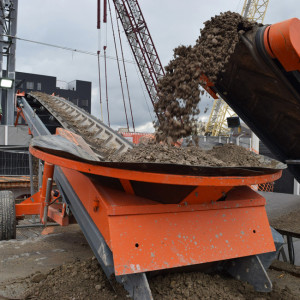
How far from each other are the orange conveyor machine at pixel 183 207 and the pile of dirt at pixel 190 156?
142 mm

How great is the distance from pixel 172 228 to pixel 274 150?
242cm

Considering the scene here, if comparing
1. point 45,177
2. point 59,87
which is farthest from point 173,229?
point 59,87

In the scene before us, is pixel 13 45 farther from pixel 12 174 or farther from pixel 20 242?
pixel 20 242

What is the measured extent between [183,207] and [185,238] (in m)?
0.20

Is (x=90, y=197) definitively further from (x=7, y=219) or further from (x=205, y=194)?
(x=7, y=219)

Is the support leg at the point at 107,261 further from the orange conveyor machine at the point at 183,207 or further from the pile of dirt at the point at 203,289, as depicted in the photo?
the pile of dirt at the point at 203,289

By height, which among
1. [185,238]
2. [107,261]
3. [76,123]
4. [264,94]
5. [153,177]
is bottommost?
[107,261]

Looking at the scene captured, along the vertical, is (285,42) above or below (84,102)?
below

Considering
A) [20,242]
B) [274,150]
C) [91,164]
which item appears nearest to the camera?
[91,164]

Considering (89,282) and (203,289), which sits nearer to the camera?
(203,289)

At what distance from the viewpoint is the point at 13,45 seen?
43.0 ft

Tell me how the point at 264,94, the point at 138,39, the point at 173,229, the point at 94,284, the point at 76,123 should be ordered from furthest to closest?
the point at 138,39, the point at 76,123, the point at 264,94, the point at 94,284, the point at 173,229

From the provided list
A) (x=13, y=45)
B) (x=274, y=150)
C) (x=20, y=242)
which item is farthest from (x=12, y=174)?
(x=274, y=150)

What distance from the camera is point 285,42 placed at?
96.3 inches
